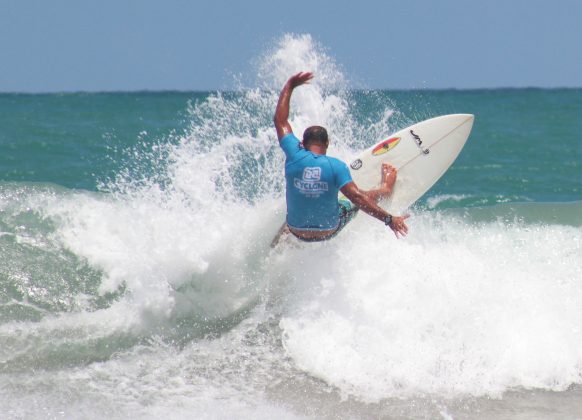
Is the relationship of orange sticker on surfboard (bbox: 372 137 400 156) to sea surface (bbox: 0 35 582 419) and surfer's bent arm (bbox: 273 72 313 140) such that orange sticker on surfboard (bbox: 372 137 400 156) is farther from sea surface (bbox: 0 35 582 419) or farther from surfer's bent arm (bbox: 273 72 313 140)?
surfer's bent arm (bbox: 273 72 313 140)

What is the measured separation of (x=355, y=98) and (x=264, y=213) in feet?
5.73

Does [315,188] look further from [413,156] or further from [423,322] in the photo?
[413,156]

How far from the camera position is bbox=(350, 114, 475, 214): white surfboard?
7.35 m

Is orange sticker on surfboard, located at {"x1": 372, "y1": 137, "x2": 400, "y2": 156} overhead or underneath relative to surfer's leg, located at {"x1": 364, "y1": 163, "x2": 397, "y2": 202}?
overhead

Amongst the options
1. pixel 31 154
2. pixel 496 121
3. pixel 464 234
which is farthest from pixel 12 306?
pixel 496 121

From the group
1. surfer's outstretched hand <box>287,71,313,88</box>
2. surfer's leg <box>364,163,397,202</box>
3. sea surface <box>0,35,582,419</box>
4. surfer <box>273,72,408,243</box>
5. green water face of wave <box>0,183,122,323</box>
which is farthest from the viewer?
surfer's leg <box>364,163,397,202</box>

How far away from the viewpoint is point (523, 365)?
6.13m

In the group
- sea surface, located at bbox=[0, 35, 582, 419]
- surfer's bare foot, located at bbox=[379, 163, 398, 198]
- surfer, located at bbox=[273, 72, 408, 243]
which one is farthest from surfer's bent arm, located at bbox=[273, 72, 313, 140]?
Answer: surfer's bare foot, located at bbox=[379, 163, 398, 198]

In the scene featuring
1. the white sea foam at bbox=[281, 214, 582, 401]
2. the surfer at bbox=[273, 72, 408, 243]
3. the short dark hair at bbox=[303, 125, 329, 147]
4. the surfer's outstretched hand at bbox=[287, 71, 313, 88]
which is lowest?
the white sea foam at bbox=[281, 214, 582, 401]

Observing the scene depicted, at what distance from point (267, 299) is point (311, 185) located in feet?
3.96

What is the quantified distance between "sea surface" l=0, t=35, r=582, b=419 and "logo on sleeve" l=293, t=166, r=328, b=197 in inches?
27.2

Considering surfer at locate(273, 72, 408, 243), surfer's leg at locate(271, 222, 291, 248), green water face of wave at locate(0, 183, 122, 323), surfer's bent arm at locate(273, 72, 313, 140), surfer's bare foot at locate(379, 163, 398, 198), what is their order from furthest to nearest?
1. surfer's bare foot at locate(379, 163, 398, 198)
2. green water face of wave at locate(0, 183, 122, 323)
3. surfer's leg at locate(271, 222, 291, 248)
4. surfer's bent arm at locate(273, 72, 313, 140)
5. surfer at locate(273, 72, 408, 243)

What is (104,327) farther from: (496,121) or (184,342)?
(496,121)

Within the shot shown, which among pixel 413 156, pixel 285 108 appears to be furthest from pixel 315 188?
pixel 413 156
